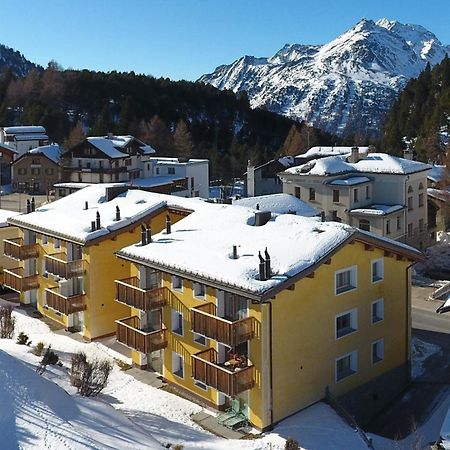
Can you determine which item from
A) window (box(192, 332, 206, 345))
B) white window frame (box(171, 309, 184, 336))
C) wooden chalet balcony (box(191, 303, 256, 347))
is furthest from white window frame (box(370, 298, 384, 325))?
white window frame (box(171, 309, 184, 336))

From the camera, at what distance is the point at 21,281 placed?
30.5 meters

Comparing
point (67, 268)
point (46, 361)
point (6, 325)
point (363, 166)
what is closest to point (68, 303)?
point (67, 268)

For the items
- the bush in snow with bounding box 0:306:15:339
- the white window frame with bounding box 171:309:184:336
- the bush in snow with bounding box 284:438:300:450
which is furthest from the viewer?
the bush in snow with bounding box 0:306:15:339

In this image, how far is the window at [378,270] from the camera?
22163 millimetres

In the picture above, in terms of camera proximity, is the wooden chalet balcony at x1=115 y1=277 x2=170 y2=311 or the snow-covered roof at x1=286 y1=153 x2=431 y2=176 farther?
the snow-covered roof at x1=286 y1=153 x2=431 y2=176

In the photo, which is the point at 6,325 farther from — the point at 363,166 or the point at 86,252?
the point at 363,166

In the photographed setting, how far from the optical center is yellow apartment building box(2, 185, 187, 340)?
87.9ft

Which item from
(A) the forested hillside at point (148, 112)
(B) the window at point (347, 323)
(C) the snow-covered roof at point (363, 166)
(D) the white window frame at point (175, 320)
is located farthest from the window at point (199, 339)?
(A) the forested hillside at point (148, 112)

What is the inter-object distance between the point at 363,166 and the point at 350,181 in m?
2.35

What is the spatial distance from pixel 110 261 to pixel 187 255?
7220 millimetres

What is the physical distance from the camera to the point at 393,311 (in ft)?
75.1

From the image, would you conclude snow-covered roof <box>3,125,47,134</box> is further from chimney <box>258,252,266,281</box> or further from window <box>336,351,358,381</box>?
chimney <box>258,252,266,281</box>

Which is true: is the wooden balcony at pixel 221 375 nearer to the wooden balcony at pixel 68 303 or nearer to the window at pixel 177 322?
the window at pixel 177 322

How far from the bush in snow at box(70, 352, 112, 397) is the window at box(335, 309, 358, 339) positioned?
296 inches
